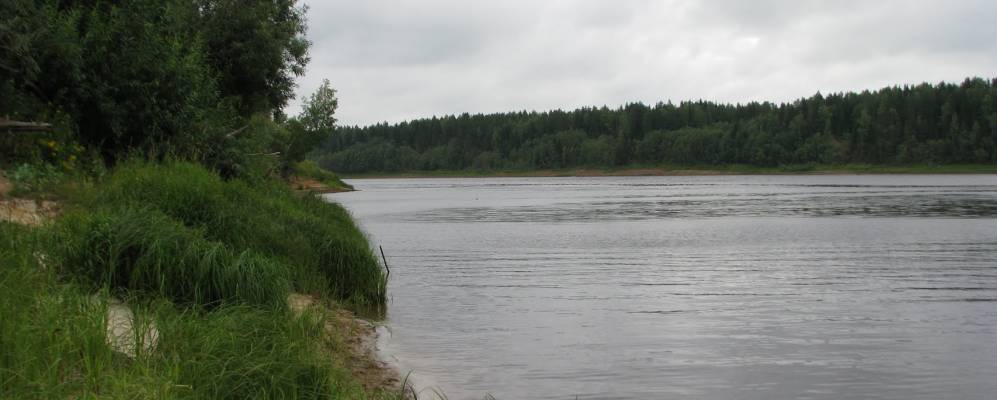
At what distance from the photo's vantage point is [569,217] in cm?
4978

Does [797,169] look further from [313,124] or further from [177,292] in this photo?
[177,292]

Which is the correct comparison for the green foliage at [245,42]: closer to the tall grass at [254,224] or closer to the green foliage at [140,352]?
the tall grass at [254,224]

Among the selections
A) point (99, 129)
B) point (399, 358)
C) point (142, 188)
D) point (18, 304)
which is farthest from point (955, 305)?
point (99, 129)

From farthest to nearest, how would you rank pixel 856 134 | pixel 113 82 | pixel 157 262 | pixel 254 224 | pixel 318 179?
pixel 856 134 → pixel 318 179 → pixel 113 82 → pixel 254 224 → pixel 157 262

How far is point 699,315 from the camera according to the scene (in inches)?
667

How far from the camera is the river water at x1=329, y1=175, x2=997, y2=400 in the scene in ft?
39.1

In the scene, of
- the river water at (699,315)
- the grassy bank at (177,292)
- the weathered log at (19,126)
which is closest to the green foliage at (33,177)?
the grassy bank at (177,292)

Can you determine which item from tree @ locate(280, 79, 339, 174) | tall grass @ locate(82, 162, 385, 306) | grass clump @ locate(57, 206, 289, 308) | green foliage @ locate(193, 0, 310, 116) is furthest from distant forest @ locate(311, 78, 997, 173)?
grass clump @ locate(57, 206, 289, 308)

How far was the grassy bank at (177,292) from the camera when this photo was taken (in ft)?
24.5

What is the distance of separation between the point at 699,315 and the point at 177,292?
10110mm

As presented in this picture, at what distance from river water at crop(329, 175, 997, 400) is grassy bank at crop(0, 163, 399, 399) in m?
1.89

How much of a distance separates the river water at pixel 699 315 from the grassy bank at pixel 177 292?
1.89 m

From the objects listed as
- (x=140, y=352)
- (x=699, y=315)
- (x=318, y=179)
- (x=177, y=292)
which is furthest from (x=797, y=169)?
(x=140, y=352)

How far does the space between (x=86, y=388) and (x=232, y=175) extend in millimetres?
15046
